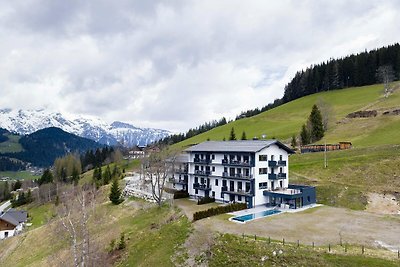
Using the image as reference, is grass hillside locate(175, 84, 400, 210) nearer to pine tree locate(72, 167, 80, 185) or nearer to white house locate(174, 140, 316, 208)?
white house locate(174, 140, 316, 208)

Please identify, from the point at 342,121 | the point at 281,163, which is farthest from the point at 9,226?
the point at 342,121

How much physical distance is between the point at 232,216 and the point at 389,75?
13275cm

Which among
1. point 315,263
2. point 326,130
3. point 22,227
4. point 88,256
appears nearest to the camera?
point 315,263

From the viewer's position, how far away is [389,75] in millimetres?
148750

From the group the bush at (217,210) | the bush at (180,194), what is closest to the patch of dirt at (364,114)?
the bush at (180,194)

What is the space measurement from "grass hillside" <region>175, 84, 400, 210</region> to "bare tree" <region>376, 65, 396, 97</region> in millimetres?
3221

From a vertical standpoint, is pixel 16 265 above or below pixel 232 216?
below

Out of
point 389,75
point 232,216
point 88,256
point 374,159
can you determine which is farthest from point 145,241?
point 389,75

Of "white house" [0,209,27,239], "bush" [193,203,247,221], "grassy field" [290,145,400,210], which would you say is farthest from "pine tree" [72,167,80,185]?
"bush" [193,203,247,221]

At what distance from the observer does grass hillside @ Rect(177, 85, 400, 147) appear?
9588cm

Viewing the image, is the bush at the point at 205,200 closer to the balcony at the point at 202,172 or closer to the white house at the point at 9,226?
the balcony at the point at 202,172

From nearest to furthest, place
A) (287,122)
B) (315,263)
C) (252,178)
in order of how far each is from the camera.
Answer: (315,263)
(252,178)
(287,122)

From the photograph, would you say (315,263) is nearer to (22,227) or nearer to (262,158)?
(262,158)

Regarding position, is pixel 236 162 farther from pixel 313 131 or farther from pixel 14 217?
pixel 14 217
